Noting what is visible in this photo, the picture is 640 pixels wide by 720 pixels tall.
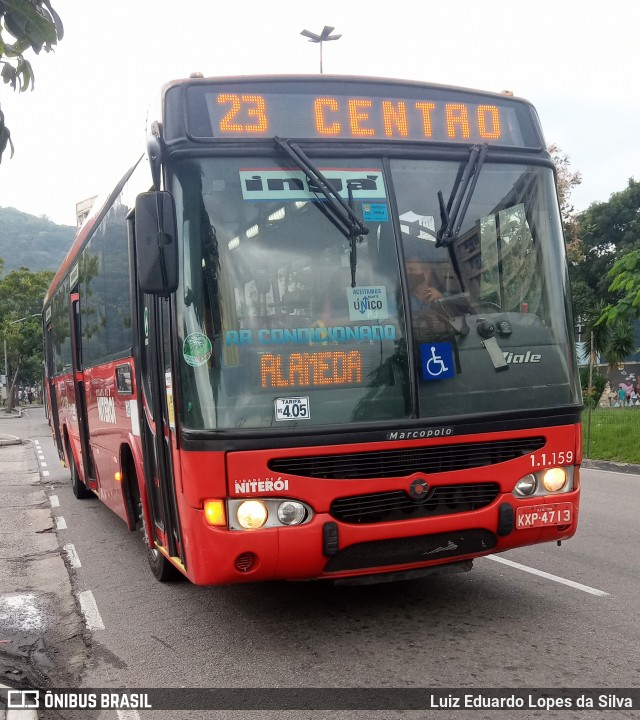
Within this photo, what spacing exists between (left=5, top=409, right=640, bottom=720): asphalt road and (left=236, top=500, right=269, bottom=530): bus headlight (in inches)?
31.0

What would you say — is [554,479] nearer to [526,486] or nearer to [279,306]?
[526,486]

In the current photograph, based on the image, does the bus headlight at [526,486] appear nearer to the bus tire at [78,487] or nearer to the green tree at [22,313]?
the bus tire at [78,487]

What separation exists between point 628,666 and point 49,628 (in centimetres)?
373

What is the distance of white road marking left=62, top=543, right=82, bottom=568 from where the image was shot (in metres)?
8.24

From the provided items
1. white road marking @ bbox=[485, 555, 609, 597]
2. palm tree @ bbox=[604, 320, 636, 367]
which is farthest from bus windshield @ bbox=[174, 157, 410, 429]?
palm tree @ bbox=[604, 320, 636, 367]

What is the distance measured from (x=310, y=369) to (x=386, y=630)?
68.3 inches

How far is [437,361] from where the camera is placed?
201 inches

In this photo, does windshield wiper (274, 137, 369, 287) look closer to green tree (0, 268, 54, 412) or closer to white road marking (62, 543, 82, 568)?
white road marking (62, 543, 82, 568)

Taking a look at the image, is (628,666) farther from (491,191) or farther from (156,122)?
(156,122)

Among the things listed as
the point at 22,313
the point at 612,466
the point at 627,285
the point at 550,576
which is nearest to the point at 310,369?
the point at 550,576

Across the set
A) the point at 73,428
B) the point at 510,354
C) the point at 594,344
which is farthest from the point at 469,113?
the point at 594,344

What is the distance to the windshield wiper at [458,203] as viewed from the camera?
17.2ft

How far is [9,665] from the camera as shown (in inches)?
202

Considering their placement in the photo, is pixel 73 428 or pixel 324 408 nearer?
pixel 324 408
